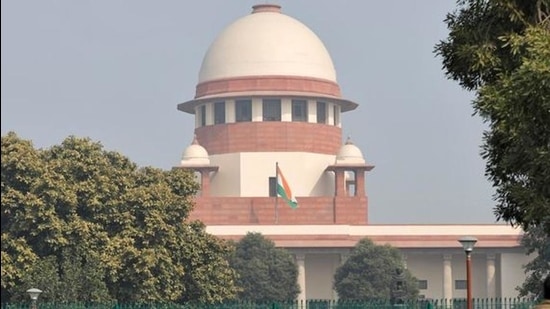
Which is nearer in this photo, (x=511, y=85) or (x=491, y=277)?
(x=511, y=85)

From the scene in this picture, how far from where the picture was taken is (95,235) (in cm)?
4712

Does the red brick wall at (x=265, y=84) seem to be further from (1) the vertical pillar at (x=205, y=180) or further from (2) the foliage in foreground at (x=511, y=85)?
(2) the foliage in foreground at (x=511, y=85)

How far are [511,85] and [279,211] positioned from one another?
78013 millimetres

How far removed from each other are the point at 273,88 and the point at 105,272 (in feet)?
184

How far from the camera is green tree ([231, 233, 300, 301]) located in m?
82.4

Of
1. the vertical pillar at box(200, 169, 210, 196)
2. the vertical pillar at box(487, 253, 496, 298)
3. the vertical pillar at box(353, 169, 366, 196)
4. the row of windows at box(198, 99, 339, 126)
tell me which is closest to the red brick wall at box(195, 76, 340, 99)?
the row of windows at box(198, 99, 339, 126)

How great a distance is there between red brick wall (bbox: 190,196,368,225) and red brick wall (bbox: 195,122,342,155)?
6.36 meters

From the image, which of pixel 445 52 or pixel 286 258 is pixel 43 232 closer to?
pixel 445 52

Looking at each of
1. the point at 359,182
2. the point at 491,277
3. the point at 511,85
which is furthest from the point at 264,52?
the point at 511,85

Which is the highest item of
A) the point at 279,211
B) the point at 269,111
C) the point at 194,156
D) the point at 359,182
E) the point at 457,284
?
the point at 269,111

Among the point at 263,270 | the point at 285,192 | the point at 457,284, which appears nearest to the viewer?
the point at 263,270

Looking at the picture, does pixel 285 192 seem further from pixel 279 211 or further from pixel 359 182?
pixel 359 182

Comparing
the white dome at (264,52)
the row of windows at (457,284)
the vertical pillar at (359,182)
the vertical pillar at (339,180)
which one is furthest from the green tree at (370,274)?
the white dome at (264,52)

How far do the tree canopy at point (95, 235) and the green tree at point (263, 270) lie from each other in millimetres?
30569
